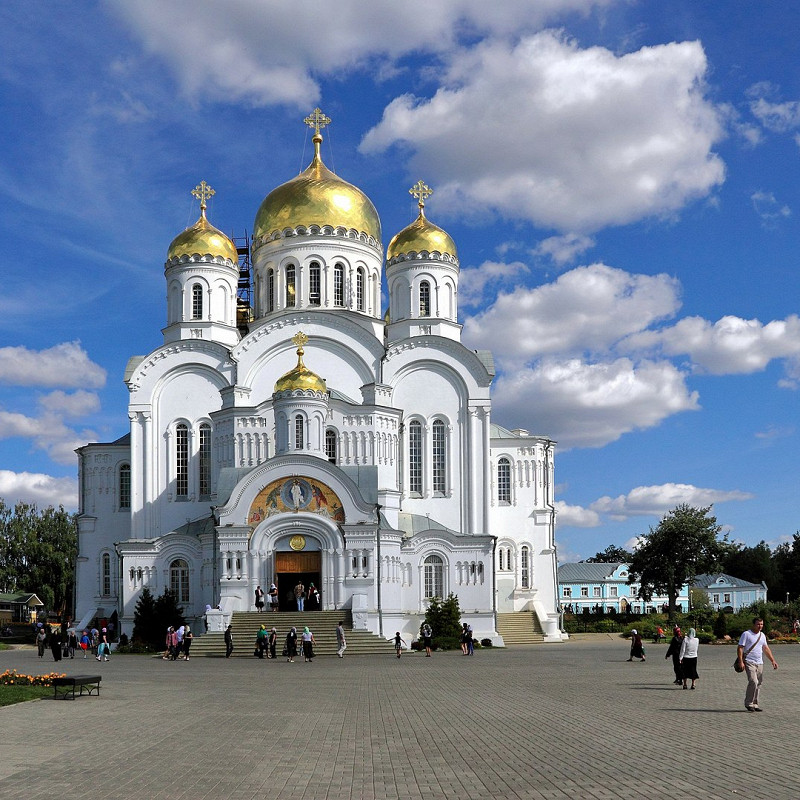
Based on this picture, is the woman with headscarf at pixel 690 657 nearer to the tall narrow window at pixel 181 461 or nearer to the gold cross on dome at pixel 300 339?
the gold cross on dome at pixel 300 339

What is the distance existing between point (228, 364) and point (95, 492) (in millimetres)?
8218

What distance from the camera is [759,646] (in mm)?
16031

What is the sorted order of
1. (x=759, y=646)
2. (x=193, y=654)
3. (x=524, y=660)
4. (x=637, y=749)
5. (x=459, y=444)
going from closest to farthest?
(x=637, y=749) → (x=759, y=646) → (x=524, y=660) → (x=193, y=654) → (x=459, y=444)

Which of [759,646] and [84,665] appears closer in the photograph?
[759,646]

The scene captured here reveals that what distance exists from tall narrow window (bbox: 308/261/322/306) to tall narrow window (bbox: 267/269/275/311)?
180 cm

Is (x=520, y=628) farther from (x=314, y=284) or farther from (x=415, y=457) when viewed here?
(x=314, y=284)

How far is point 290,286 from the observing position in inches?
1893

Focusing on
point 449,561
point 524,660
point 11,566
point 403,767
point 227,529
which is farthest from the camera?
point 11,566

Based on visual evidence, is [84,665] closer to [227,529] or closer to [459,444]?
[227,529]

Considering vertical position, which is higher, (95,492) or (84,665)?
(95,492)

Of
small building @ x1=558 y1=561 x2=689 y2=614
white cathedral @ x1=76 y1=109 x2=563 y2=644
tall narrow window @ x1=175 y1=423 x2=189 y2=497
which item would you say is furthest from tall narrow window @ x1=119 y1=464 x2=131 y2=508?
small building @ x1=558 y1=561 x2=689 y2=614

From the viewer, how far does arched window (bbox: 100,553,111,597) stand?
46.3 meters

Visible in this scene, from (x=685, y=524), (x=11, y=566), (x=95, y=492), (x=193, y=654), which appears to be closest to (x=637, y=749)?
(x=193, y=654)

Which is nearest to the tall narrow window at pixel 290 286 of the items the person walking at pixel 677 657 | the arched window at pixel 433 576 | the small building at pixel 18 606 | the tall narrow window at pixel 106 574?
the tall narrow window at pixel 106 574
